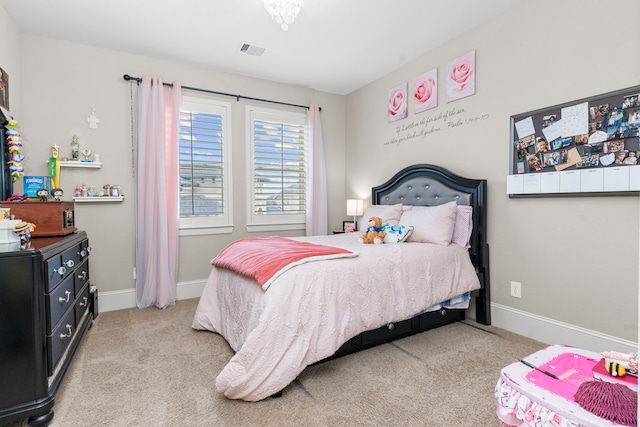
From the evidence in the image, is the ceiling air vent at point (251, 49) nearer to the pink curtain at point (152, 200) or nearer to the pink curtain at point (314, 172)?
the pink curtain at point (152, 200)

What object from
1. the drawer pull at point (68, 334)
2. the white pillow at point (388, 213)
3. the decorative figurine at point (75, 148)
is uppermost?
the decorative figurine at point (75, 148)

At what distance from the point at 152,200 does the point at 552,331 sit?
3.70 meters

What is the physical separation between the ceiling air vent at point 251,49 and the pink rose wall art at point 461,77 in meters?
1.87

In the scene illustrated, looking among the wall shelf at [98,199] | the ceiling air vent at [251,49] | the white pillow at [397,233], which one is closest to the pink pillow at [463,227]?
the white pillow at [397,233]

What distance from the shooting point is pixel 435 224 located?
9.12 ft

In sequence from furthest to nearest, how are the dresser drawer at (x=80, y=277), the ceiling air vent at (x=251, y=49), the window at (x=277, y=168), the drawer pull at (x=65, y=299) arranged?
the window at (x=277, y=168) < the ceiling air vent at (x=251, y=49) < the dresser drawer at (x=80, y=277) < the drawer pull at (x=65, y=299)

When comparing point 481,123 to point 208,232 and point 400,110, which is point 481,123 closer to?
point 400,110

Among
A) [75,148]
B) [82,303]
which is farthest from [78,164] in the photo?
[82,303]

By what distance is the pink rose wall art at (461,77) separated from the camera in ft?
9.64

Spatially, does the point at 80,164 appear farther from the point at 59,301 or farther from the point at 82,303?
the point at 59,301

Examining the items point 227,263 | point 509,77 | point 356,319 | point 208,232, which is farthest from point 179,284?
point 509,77

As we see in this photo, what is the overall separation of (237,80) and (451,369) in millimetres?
3668

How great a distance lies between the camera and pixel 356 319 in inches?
77.2

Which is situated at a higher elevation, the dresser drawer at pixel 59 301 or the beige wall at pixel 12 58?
the beige wall at pixel 12 58
